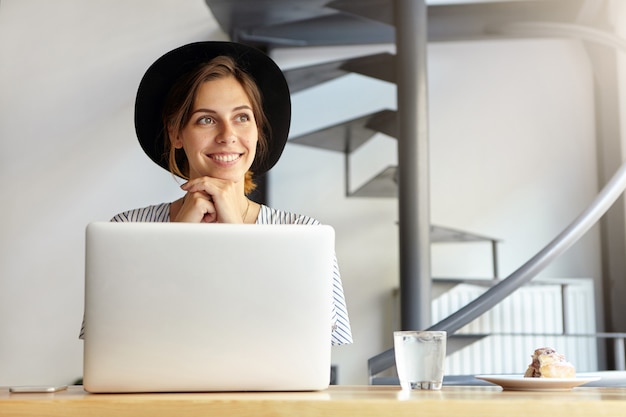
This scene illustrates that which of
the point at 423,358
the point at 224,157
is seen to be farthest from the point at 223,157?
the point at 423,358

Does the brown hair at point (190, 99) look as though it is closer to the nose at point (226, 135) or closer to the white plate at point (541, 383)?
the nose at point (226, 135)

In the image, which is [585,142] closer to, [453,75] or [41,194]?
[453,75]

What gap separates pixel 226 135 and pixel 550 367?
975mm

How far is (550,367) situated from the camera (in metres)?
1.46

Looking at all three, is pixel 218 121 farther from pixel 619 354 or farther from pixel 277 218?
pixel 619 354

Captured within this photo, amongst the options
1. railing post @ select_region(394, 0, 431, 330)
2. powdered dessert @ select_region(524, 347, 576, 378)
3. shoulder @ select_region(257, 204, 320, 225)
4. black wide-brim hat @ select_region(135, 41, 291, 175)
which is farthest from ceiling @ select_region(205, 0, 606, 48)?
powdered dessert @ select_region(524, 347, 576, 378)

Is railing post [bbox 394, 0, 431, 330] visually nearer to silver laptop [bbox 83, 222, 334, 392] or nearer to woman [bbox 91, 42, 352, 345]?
woman [bbox 91, 42, 352, 345]

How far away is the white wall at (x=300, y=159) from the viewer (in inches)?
173

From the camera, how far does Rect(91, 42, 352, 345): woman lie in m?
2.10

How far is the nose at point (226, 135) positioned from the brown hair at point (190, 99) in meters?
0.10

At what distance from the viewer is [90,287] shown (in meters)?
1.19

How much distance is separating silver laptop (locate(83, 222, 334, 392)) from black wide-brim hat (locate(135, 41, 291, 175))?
1.08 m

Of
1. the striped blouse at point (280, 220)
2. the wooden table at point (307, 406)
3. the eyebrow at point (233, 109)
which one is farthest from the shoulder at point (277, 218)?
the wooden table at point (307, 406)

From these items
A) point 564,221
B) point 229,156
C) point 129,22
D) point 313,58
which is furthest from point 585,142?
point 229,156
